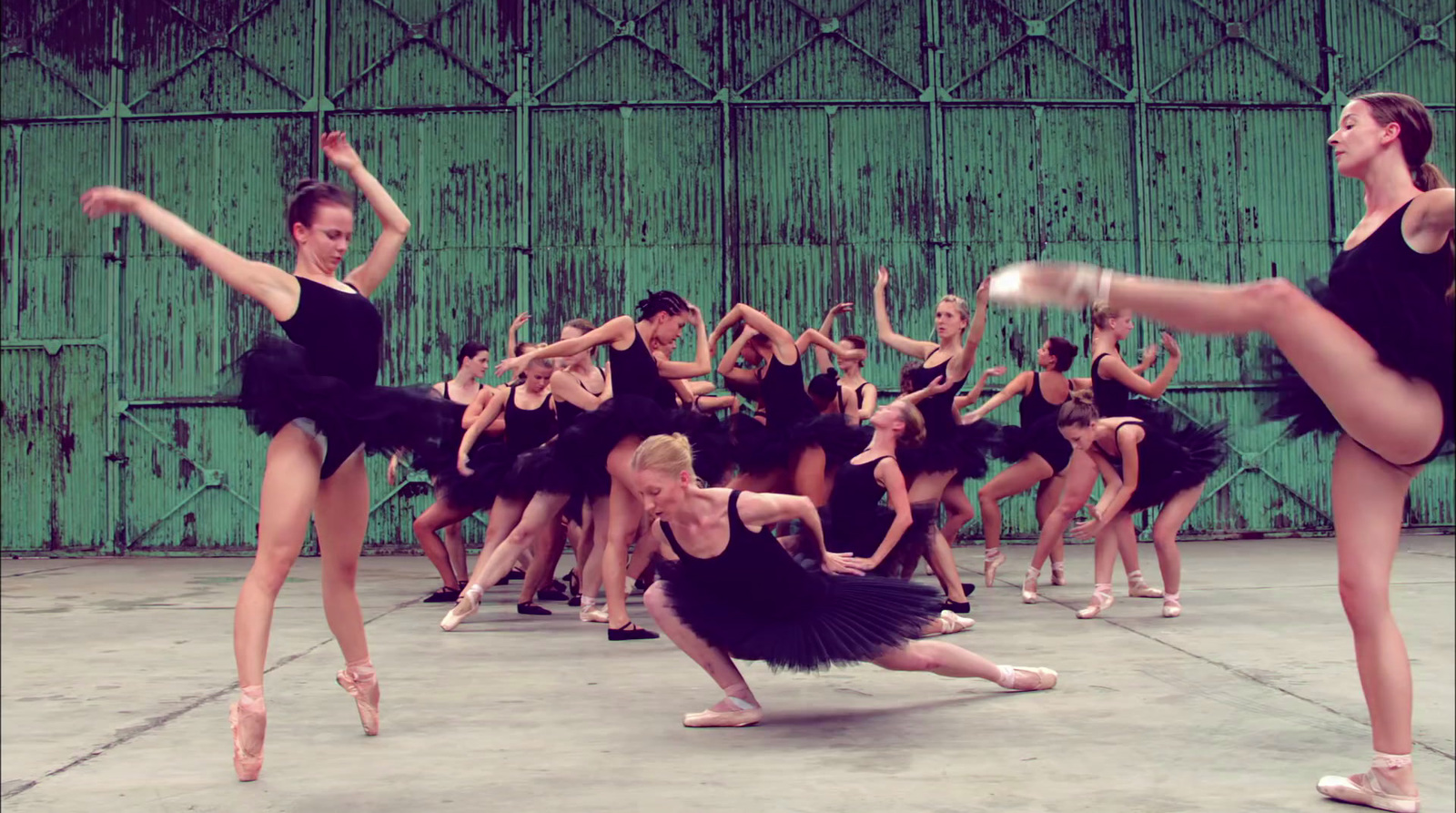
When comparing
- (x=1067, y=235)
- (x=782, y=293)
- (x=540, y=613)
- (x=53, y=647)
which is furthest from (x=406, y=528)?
(x=1067, y=235)

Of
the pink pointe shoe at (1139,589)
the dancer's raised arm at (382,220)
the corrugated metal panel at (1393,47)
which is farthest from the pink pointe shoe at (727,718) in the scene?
the corrugated metal panel at (1393,47)

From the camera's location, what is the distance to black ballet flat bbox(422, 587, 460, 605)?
949cm

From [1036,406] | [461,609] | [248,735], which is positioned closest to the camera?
[248,735]

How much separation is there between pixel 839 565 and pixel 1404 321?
2.33 metres

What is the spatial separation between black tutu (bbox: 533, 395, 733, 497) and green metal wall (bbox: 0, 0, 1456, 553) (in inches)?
271

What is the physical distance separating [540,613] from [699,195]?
7440 mm

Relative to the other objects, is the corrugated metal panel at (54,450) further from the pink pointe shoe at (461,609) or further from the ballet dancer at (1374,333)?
the ballet dancer at (1374,333)

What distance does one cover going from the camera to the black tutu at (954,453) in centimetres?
844

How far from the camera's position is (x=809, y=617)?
4840mm

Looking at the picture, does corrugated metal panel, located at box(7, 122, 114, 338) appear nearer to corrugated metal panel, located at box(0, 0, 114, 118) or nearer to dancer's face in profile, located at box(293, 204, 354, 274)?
corrugated metal panel, located at box(0, 0, 114, 118)

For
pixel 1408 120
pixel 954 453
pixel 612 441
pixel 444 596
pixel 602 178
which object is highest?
pixel 602 178

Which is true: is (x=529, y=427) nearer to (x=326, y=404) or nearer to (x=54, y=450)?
(x=326, y=404)

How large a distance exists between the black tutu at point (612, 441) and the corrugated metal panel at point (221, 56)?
8793mm

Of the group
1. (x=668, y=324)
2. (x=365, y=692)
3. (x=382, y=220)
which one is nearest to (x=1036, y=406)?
(x=668, y=324)
